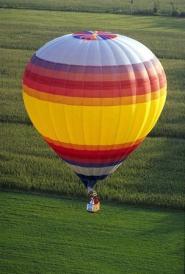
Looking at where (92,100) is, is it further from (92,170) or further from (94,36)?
(92,170)

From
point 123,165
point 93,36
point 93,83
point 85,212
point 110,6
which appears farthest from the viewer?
point 110,6

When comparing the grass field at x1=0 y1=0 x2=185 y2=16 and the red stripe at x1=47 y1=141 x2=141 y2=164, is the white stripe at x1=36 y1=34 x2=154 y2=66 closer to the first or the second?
the red stripe at x1=47 y1=141 x2=141 y2=164

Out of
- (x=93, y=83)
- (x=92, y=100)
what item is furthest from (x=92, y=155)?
(x=93, y=83)

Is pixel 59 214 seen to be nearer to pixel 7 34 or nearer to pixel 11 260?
pixel 11 260

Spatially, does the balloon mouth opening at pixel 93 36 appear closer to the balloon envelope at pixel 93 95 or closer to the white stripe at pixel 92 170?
the balloon envelope at pixel 93 95

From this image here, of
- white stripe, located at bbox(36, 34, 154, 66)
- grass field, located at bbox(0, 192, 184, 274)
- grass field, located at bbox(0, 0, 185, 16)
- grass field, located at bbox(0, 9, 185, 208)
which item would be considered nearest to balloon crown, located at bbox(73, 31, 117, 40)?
white stripe, located at bbox(36, 34, 154, 66)

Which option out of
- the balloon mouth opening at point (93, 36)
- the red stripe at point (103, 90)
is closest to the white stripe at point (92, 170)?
the red stripe at point (103, 90)
